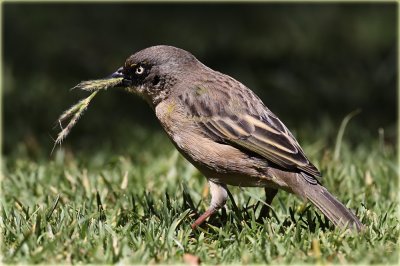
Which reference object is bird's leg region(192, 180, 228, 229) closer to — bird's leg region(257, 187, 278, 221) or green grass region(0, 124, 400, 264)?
green grass region(0, 124, 400, 264)

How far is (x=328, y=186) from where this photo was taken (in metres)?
7.13

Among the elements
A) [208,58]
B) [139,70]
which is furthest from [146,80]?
[208,58]

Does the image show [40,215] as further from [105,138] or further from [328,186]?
[105,138]

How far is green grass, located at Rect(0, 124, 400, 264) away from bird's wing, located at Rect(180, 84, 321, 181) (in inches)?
14.2

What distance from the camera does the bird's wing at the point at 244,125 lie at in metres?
6.15

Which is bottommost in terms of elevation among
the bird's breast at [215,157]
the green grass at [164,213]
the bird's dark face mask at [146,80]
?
the green grass at [164,213]

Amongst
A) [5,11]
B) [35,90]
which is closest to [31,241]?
[35,90]

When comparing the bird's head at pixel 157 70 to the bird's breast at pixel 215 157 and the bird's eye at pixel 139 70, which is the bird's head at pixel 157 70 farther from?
the bird's breast at pixel 215 157

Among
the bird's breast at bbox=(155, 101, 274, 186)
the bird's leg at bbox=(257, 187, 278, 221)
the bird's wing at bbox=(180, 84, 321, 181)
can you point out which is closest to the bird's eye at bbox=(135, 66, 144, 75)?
the bird's wing at bbox=(180, 84, 321, 181)

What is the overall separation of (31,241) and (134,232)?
30.7 inches

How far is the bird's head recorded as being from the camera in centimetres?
684

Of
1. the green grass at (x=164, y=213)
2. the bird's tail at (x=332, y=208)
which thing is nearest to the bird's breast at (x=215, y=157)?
the green grass at (x=164, y=213)

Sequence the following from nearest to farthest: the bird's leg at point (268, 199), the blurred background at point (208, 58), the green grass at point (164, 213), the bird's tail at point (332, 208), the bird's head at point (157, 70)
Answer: the green grass at point (164, 213), the bird's tail at point (332, 208), the bird's leg at point (268, 199), the bird's head at point (157, 70), the blurred background at point (208, 58)

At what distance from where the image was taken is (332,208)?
589cm
